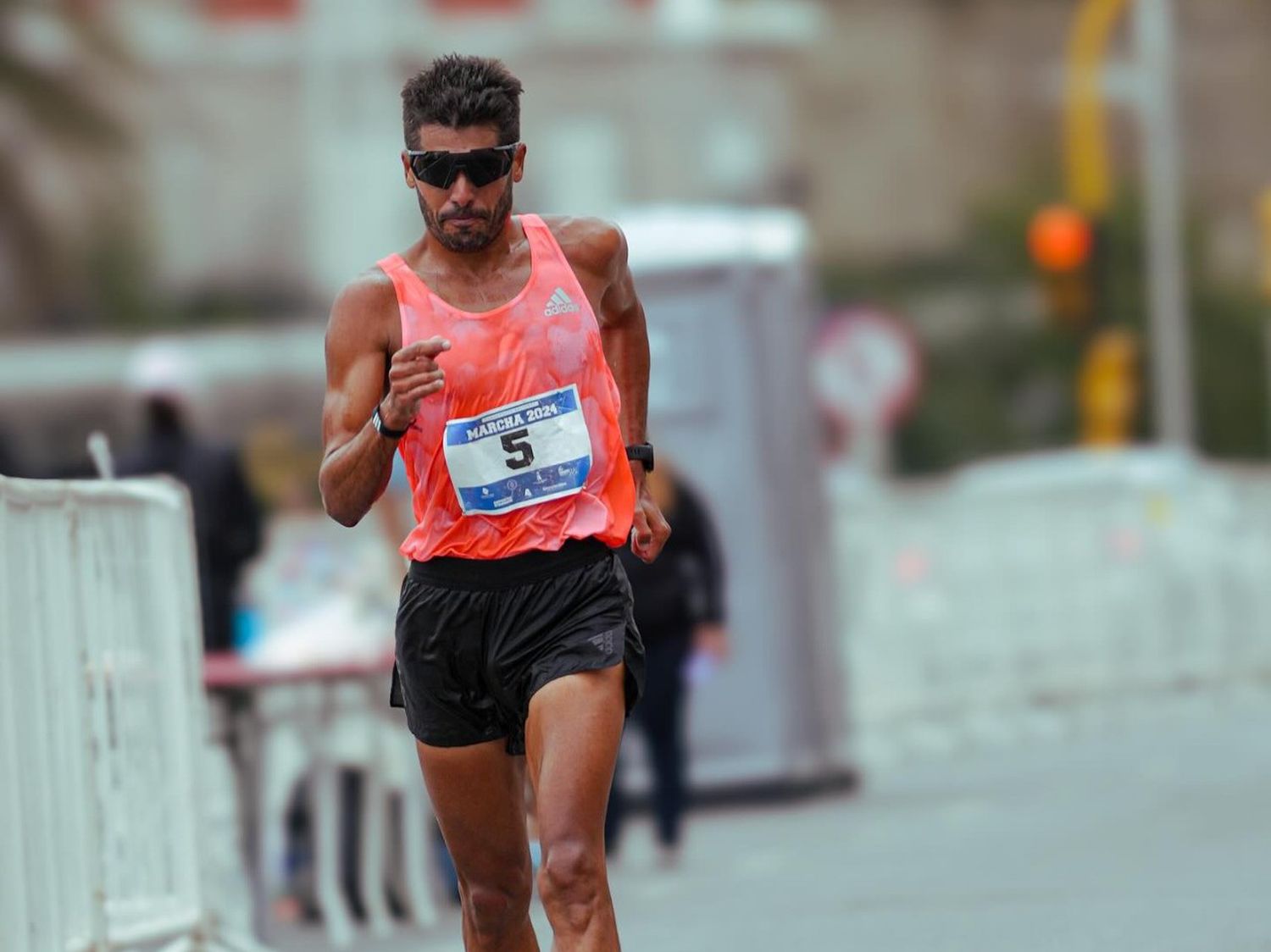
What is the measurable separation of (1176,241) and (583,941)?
87.9ft

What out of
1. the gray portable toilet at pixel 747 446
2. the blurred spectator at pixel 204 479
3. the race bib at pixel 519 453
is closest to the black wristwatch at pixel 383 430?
the race bib at pixel 519 453

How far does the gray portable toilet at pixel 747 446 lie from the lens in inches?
650

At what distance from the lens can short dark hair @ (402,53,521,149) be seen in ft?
20.5

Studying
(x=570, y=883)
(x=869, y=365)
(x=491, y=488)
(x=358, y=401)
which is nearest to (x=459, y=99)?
(x=358, y=401)

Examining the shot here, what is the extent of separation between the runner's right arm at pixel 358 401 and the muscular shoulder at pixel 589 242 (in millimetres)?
431

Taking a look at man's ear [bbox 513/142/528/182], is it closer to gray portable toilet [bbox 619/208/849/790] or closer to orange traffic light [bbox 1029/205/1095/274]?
gray portable toilet [bbox 619/208/849/790]

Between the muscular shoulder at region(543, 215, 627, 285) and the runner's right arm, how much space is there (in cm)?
43

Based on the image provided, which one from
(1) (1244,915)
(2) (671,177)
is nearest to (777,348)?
(1) (1244,915)

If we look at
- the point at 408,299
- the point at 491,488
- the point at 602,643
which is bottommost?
the point at 602,643

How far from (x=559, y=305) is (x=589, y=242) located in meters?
0.28

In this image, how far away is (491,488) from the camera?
20.7 ft

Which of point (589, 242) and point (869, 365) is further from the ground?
point (589, 242)

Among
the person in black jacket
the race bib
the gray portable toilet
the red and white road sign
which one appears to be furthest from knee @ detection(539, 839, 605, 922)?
the red and white road sign

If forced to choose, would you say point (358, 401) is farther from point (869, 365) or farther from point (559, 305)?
point (869, 365)
